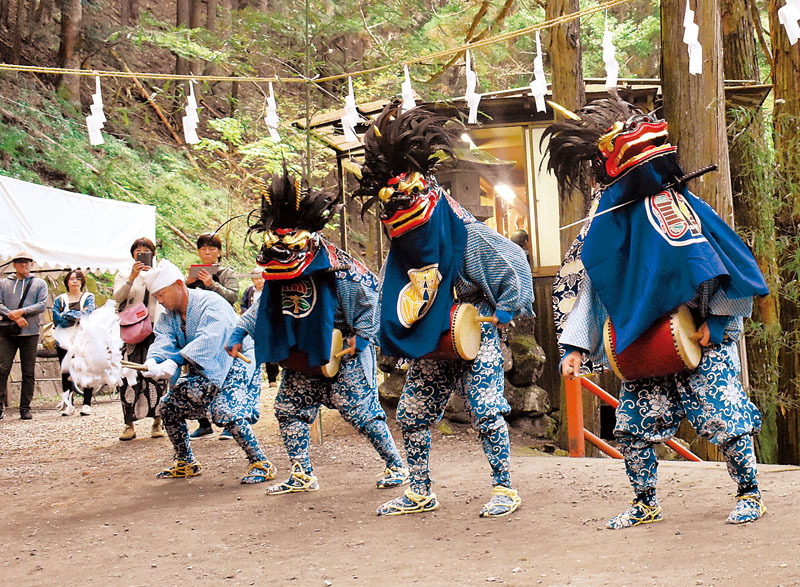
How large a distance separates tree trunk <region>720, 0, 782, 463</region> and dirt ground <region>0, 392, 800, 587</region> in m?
2.67

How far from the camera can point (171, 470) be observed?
23.2 feet

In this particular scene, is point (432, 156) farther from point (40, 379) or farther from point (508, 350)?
point (40, 379)

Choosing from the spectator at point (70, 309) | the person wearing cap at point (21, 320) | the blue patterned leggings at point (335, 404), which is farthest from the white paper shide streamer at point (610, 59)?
the person wearing cap at point (21, 320)

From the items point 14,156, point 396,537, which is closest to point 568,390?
point 396,537

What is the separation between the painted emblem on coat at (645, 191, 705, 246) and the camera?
4066 millimetres

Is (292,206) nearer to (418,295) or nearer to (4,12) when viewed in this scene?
(418,295)

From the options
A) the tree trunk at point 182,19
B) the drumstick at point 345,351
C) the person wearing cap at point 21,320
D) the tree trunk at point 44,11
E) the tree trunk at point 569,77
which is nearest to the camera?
the drumstick at point 345,351

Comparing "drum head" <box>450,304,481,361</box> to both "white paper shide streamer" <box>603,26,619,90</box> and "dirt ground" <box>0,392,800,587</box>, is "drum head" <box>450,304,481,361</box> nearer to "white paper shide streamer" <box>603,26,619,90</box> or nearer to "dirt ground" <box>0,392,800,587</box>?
"dirt ground" <box>0,392,800,587</box>

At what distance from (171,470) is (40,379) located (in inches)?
364

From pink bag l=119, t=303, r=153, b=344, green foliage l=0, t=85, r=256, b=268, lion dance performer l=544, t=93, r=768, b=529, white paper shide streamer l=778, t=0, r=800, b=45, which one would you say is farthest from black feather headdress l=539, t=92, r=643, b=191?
green foliage l=0, t=85, r=256, b=268

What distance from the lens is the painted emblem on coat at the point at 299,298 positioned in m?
5.87

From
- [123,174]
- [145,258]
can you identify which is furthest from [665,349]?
[123,174]

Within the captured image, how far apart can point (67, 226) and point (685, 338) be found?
10460mm

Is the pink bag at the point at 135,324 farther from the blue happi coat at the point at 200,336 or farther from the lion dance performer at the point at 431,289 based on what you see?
the lion dance performer at the point at 431,289
